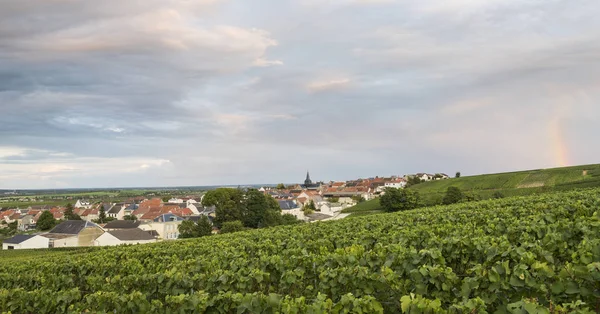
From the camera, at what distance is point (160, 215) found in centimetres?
8281

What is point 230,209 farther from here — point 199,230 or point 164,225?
point 164,225

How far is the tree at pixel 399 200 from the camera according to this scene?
213ft

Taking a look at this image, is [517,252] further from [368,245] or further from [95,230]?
[95,230]

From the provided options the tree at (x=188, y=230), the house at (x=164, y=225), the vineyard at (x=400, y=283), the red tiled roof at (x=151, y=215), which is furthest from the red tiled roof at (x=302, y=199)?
the vineyard at (x=400, y=283)

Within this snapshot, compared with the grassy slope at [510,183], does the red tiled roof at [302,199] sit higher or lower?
lower

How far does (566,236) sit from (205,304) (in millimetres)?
7884

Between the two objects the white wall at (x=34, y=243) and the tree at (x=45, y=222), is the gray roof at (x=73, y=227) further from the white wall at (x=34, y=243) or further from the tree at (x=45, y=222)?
the tree at (x=45, y=222)

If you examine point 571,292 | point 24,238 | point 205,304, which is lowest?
point 24,238

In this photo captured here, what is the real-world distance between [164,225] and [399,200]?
151 feet

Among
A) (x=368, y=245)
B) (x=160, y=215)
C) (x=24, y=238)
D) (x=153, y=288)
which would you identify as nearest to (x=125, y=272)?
(x=153, y=288)

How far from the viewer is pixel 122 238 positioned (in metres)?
60.3

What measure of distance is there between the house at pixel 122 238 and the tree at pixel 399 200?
3846 cm

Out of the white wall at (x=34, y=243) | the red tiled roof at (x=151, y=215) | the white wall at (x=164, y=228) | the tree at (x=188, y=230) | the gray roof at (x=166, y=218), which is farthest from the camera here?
the red tiled roof at (x=151, y=215)

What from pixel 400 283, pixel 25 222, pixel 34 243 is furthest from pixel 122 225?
pixel 400 283
